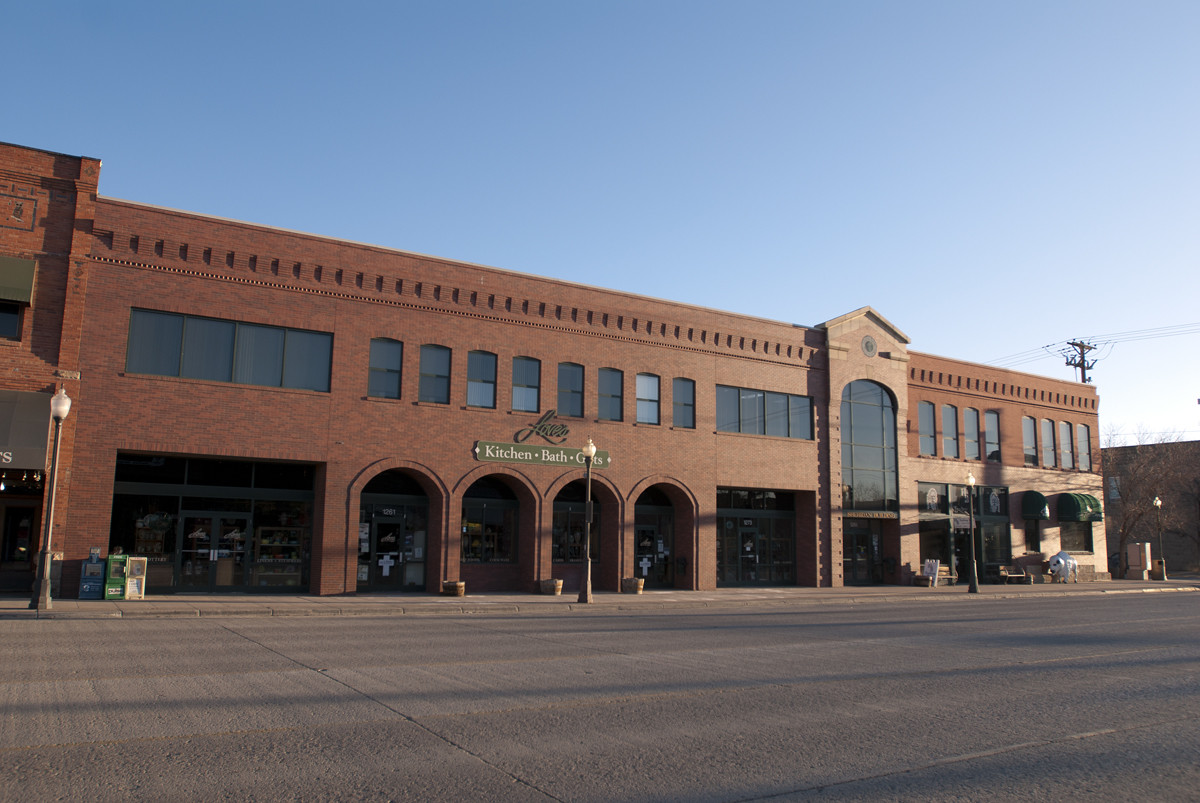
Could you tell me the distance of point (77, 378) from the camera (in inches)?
890

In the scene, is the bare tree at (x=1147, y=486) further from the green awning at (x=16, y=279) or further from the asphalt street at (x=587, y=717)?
the green awning at (x=16, y=279)

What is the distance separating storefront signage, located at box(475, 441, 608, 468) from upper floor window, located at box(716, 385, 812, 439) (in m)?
5.73

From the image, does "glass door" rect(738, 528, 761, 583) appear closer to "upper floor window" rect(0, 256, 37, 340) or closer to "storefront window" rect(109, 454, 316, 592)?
"storefront window" rect(109, 454, 316, 592)

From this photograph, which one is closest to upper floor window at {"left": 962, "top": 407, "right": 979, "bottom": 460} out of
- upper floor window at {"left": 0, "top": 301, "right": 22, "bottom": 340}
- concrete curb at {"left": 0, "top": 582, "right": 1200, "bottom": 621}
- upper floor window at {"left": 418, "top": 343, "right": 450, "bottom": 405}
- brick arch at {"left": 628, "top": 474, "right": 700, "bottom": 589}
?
concrete curb at {"left": 0, "top": 582, "right": 1200, "bottom": 621}

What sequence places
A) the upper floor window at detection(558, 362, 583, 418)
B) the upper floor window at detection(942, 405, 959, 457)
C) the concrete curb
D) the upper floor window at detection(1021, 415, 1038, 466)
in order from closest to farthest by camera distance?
the concrete curb < the upper floor window at detection(558, 362, 583, 418) < the upper floor window at detection(942, 405, 959, 457) < the upper floor window at detection(1021, 415, 1038, 466)

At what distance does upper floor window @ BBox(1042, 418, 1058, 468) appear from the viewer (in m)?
44.4

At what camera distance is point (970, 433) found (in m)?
41.4

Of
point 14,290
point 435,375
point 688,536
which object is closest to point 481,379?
point 435,375

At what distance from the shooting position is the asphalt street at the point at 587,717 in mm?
6266

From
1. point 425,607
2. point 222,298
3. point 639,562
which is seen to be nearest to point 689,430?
point 639,562

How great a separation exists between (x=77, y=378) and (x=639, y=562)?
1850 cm

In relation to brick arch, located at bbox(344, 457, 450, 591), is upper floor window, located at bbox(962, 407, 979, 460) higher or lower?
higher

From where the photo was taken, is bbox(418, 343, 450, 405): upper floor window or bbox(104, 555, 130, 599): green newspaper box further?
bbox(418, 343, 450, 405): upper floor window

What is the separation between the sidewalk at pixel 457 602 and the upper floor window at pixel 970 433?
7.79 metres
